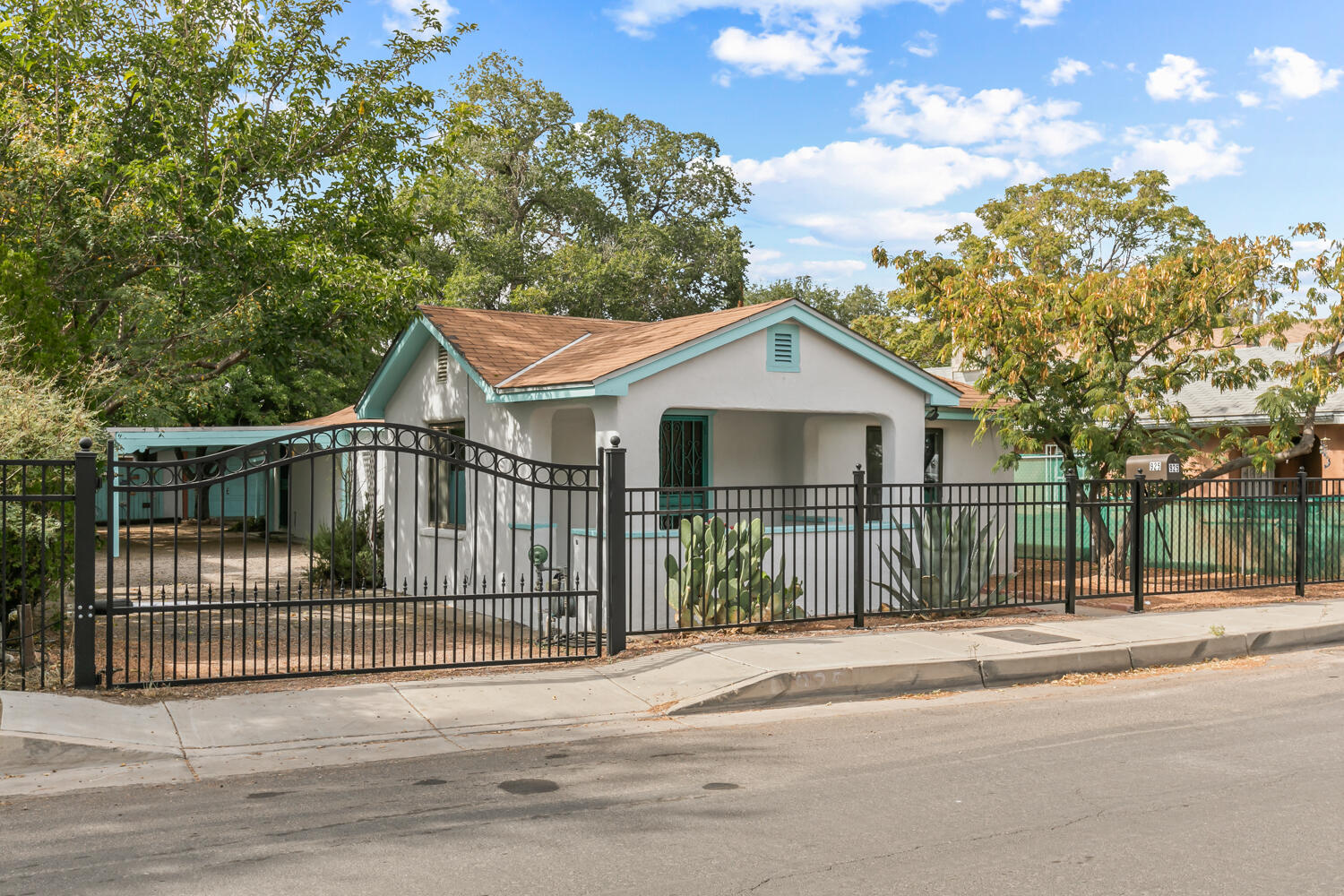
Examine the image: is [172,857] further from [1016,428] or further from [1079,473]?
[1079,473]

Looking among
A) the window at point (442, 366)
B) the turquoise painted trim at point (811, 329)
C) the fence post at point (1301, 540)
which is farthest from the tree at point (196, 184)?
the fence post at point (1301, 540)

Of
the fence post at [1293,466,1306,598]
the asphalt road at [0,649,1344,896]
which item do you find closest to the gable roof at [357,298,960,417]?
the fence post at [1293,466,1306,598]

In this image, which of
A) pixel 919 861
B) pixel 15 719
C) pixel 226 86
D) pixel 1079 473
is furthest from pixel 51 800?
pixel 1079 473

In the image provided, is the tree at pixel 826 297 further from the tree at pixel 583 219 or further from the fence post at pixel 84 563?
the fence post at pixel 84 563

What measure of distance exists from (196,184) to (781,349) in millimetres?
7523

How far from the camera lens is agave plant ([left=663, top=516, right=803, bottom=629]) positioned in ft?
36.4

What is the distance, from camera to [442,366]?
1573 centimetres

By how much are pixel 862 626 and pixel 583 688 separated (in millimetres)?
3970

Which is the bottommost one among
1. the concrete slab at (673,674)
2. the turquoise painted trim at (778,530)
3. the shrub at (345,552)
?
the concrete slab at (673,674)

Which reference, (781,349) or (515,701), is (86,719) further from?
(781,349)

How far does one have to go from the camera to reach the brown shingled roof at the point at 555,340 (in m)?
13.0

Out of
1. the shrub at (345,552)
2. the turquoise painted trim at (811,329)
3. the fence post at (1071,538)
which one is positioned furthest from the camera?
the shrub at (345,552)

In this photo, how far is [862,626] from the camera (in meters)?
11.7

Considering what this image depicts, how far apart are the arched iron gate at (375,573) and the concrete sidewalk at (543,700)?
1.50 feet
